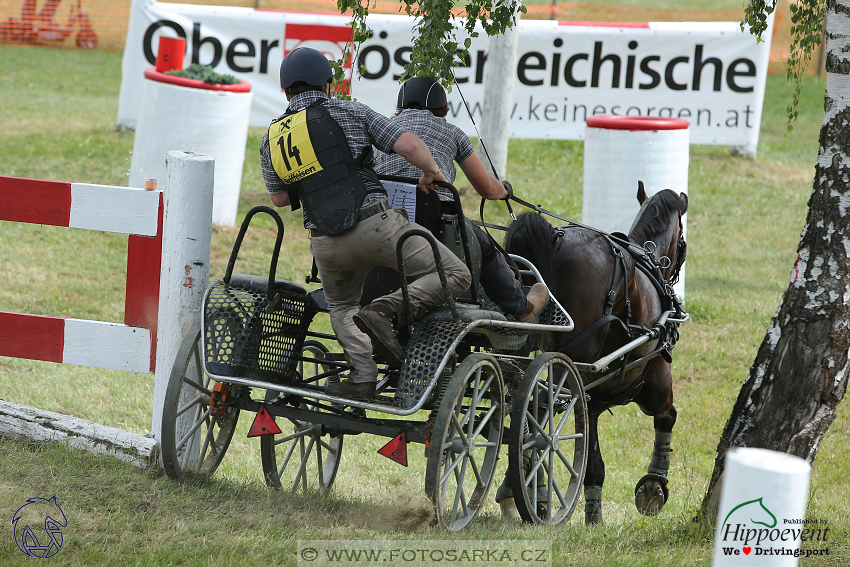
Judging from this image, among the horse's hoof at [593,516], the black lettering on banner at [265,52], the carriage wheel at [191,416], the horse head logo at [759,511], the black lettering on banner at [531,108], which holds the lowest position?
the horse's hoof at [593,516]

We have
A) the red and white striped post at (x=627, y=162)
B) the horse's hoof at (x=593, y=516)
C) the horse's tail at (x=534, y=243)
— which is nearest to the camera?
the horse's tail at (x=534, y=243)

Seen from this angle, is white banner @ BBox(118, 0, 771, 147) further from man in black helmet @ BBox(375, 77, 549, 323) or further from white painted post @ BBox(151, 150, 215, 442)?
white painted post @ BBox(151, 150, 215, 442)

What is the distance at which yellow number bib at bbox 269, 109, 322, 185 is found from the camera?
391 centimetres

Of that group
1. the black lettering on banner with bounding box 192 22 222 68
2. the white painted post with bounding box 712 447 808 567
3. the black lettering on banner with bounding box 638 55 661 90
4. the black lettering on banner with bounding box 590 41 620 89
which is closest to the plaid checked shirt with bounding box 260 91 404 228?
the white painted post with bounding box 712 447 808 567

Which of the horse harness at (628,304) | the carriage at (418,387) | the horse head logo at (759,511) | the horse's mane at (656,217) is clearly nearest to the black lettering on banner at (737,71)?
the horse's mane at (656,217)

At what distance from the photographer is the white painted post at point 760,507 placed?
7.07 feet

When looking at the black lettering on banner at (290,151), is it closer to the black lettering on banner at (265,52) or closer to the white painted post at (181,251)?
the white painted post at (181,251)

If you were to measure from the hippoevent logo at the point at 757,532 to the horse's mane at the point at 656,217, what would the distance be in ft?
13.7

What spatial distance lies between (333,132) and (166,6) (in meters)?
10.6

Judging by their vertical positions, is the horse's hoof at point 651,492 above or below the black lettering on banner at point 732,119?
below

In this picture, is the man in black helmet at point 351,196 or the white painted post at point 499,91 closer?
the man in black helmet at point 351,196

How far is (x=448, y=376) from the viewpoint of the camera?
4.14m

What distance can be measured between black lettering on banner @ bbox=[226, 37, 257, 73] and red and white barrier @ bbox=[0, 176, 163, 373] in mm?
9530

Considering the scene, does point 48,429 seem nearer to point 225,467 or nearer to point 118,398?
point 225,467
